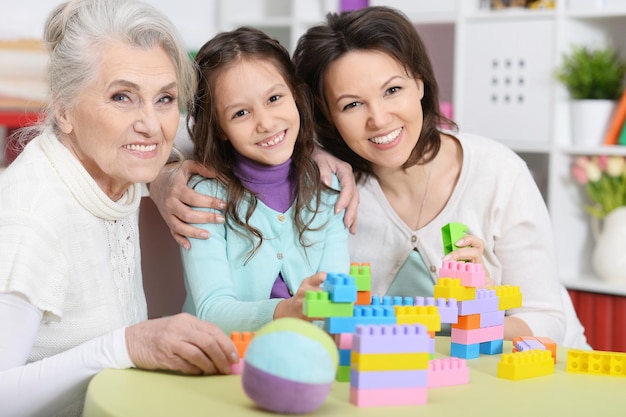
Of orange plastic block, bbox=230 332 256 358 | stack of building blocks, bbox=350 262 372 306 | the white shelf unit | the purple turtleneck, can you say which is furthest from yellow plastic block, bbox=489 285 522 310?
the white shelf unit

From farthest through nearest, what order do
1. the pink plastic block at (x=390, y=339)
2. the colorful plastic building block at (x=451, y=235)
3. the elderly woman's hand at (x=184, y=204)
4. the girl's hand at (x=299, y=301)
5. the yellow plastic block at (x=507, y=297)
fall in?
the elderly woman's hand at (x=184, y=204), the colorful plastic building block at (x=451, y=235), the yellow plastic block at (x=507, y=297), the girl's hand at (x=299, y=301), the pink plastic block at (x=390, y=339)

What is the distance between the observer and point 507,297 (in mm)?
1411

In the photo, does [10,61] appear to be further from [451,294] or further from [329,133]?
[451,294]

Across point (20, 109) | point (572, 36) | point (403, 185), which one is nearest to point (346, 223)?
point (403, 185)

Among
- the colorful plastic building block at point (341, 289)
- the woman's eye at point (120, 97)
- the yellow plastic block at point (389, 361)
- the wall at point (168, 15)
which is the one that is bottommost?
the yellow plastic block at point (389, 361)

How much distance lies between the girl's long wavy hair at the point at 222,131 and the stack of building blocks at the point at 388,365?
2.17ft

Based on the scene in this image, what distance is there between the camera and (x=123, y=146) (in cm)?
146

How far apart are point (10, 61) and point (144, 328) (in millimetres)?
1849

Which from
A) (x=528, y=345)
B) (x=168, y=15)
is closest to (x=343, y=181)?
(x=528, y=345)

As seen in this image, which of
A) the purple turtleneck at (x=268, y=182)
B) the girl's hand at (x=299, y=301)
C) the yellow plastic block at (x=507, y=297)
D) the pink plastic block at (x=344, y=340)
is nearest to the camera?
the pink plastic block at (x=344, y=340)

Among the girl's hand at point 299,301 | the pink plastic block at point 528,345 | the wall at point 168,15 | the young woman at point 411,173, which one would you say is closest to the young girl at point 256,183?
the young woman at point 411,173

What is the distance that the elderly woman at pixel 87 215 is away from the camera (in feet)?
4.14

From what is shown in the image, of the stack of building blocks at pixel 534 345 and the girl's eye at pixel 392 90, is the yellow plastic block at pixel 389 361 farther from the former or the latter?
the girl's eye at pixel 392 90

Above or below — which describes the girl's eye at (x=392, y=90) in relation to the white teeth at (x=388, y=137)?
above
